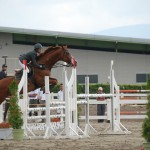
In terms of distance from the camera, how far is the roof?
35.9 m

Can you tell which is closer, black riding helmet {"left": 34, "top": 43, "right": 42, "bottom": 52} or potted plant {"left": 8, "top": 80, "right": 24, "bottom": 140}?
potted plant {"left": 8, "top": 80, "right": 24, "bottom": 140}

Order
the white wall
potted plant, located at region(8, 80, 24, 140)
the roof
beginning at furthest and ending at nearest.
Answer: the white wall < the roof < potted plant, located at region(8, 80, 24, 140)

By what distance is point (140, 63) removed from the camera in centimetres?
3791

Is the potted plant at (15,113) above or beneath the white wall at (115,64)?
beneath

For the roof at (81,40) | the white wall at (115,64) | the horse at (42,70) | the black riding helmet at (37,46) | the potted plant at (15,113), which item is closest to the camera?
the potted plant at (15,113)

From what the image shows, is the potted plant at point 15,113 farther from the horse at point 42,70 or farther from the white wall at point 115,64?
the white wall at point 115,64

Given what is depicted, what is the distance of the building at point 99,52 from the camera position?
120 ft

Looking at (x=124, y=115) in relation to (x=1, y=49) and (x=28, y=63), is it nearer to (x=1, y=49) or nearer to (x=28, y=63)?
(x=28, y=63)

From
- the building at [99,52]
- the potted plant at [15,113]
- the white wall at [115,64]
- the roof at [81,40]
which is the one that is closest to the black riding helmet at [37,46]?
the potted plant at [15,113]

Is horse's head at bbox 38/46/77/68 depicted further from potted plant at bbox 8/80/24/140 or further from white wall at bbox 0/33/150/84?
white wall at bbox 0/33/150/84

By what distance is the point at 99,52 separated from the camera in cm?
3775

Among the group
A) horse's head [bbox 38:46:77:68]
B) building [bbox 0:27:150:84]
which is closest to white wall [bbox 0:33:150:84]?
building [bbox 0:27:150:84]

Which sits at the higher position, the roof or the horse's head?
the roof

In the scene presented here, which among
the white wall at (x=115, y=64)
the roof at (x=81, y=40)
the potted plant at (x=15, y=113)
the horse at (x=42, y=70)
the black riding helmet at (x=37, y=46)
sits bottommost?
the potted plant at (x=15, y=113)
